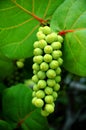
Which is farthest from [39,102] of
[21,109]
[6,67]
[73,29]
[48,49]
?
[6,67]

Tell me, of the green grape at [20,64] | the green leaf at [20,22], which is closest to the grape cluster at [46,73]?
the green leaf at [20,22]

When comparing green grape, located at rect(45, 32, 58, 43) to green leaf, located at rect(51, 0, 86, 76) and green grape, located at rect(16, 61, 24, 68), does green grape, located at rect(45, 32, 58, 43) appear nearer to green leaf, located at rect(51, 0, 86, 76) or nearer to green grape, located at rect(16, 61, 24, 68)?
green leaf, located at rect(51, 0, 86, 76)

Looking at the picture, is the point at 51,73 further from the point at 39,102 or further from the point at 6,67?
the point at 6,67

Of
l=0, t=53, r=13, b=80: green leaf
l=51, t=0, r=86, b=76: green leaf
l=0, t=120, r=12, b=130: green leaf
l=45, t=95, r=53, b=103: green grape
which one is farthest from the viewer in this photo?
l=0, t=53, r=13, b=80: green leaf

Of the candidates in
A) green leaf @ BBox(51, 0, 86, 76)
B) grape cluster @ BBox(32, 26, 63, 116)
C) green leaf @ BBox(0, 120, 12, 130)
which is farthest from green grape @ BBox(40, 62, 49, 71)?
green leaf @ BBox(0, 120, 12, 130)

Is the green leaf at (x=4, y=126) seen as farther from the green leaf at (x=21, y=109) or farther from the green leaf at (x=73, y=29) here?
the green leaf at (x=73, y=29)

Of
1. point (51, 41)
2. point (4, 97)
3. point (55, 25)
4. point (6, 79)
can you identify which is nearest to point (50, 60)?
point (51, 41)

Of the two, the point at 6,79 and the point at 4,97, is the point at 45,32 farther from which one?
the point at 6,79
